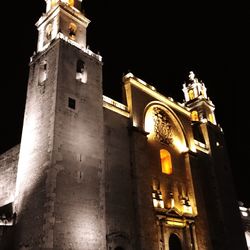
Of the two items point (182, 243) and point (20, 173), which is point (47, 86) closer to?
point (20, 173)

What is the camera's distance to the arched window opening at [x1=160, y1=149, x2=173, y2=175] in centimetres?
2628

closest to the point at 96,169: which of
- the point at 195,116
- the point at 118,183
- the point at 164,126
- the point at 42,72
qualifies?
the point at 118,183

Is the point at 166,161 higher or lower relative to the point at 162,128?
lower

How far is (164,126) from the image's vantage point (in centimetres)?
2742

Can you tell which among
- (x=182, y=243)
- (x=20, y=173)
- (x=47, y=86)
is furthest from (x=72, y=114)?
(x=182, y=243)

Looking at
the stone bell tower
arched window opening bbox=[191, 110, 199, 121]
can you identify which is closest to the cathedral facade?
the stone bell tower

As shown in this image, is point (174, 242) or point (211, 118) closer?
point (174, 242)

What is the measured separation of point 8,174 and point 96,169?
27.1ft

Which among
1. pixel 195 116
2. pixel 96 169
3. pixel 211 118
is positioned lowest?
pixel 96 169

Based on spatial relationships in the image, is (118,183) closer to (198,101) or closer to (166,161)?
(166,161)

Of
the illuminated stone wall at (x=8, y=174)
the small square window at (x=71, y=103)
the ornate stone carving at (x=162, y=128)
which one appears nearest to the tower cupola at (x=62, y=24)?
the small square window at (x=71, y=103)

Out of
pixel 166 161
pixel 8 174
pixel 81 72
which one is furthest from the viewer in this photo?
pixel 166 161

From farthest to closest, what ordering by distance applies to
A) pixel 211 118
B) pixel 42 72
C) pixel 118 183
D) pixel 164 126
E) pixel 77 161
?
pixel 211 118
pixel 164 126
pixel 42 72
pixel 118 183
pixel 77 161

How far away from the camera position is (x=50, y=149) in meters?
17.8
